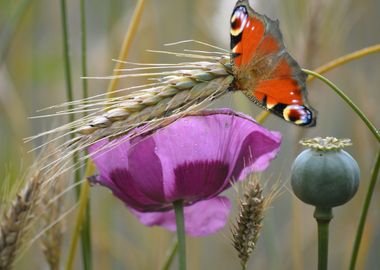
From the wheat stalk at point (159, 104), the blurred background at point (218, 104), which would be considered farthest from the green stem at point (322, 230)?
the blurred background at point (218, 104)

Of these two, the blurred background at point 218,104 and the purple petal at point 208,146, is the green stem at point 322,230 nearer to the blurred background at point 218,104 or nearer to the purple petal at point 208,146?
the purple petal at point 208,146

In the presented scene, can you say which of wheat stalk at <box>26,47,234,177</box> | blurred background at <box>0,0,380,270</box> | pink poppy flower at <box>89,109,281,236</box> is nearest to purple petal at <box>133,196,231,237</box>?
pink poppy flower at <box>89,109,281,236</box>

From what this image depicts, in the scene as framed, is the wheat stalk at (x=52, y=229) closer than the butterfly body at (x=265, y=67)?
Result: No

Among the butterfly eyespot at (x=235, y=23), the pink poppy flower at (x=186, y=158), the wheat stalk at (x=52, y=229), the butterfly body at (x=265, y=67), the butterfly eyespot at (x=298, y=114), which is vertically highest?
the butterfly eyespot at (x=235, y=23)

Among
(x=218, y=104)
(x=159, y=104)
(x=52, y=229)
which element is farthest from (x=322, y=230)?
(x=218, y=104)

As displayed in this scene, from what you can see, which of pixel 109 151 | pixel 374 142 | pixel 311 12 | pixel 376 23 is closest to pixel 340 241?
pixel 374 142

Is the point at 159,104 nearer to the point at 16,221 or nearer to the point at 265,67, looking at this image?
the point at 265,67

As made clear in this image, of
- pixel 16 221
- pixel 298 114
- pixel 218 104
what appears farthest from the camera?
pixel 218 104
